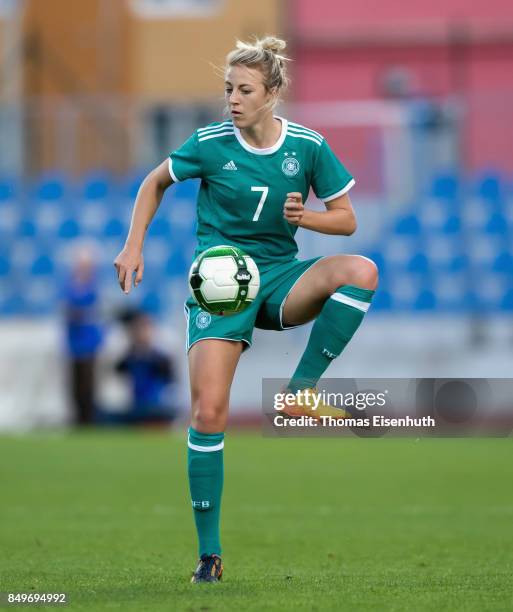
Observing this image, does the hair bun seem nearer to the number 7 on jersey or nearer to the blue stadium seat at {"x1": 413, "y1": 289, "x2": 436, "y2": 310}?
the number 7 on jersey

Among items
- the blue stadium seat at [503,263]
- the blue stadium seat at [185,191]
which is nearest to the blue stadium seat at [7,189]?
the blue stadium seat at [185,191]

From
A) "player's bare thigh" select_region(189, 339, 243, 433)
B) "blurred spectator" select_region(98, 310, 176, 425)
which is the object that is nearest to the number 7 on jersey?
"player's bare thigh" select_region(189, 339, 243, 433)

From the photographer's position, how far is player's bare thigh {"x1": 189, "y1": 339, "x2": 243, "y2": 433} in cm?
660

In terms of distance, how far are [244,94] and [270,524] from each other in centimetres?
394

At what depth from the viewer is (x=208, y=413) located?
6.64 metres

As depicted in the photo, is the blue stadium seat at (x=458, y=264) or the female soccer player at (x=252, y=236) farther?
the blue stadium seat at (x=458, y=264)

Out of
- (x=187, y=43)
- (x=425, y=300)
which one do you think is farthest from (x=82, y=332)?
(x=187, y=43)

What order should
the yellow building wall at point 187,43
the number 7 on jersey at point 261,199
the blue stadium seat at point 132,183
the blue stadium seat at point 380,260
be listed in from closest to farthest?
the number 7 on jersey at point 261,199
the blue stadium seat at point 380,260
the blue stadium seat at point 132,183
the yellow building wall at point 187,43

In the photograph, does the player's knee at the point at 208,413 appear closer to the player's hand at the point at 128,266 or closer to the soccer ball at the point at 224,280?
the soccer ball at the point at 224,280

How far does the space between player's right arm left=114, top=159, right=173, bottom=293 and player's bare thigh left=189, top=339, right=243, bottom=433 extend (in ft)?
1.51

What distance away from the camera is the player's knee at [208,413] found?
662cm

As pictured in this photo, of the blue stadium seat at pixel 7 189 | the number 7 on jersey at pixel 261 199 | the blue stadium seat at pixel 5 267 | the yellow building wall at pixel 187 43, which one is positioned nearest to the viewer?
the number 7 on jersey at pixel 261 199

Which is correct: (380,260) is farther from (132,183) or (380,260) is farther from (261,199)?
(261,199)

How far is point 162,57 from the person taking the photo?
25.2 metres
